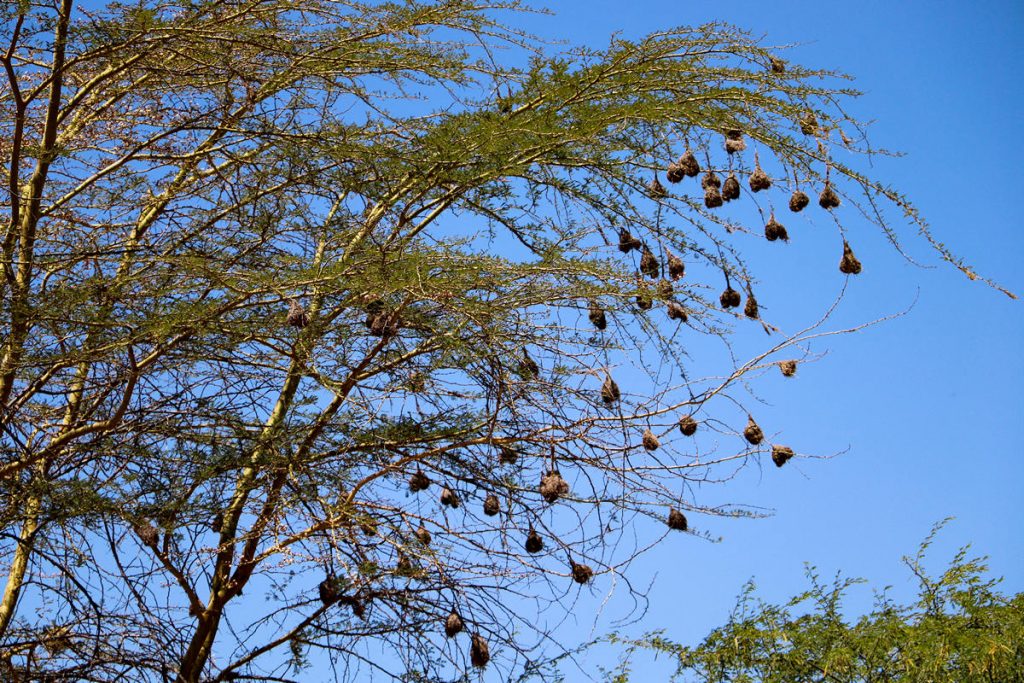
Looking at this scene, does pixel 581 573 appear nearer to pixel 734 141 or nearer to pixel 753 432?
pixel 753 432

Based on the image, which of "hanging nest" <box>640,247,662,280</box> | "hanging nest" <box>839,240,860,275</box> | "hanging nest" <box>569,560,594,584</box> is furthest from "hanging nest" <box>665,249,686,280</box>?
"hanging nest" <box>569,560,594,584</box>

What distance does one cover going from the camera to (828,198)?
10.9 ft

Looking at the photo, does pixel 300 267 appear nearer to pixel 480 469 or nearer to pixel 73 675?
pixel 480 469

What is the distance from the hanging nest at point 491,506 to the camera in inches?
135

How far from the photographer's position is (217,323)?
336cm

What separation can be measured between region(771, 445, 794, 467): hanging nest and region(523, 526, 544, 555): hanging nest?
0.70 metres

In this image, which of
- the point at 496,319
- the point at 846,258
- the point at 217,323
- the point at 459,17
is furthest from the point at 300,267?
the point at 846,258

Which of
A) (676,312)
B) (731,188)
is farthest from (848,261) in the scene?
(676,312)

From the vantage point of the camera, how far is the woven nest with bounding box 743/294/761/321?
10.9 ft

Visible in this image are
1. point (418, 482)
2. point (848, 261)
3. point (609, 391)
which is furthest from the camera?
point (418, 482)

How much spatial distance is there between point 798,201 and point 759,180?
0.13m

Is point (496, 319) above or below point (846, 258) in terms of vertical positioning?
below

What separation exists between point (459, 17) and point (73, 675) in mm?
2374

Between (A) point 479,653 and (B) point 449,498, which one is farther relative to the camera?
(B) point 449,498
